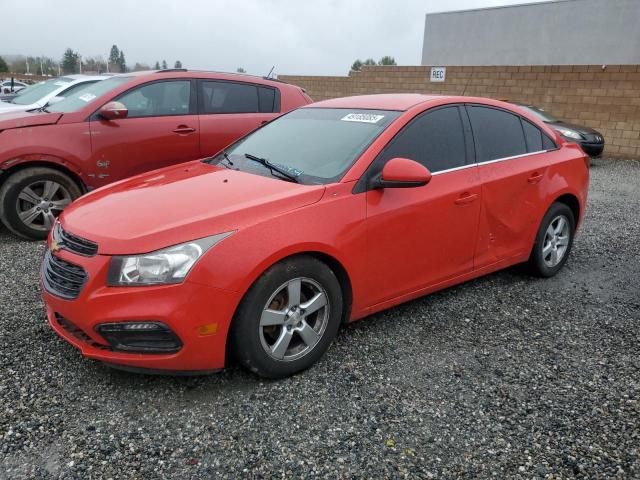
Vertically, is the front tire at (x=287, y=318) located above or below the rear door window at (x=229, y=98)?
below

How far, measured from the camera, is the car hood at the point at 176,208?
104 inches

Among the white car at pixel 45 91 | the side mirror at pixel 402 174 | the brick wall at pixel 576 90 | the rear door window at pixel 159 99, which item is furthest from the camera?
the brick wall at pixel 576 90

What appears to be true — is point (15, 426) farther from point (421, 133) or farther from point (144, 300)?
point (421, 133)

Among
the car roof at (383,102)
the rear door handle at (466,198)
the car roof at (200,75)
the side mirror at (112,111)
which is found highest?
the car roof at (200,75)

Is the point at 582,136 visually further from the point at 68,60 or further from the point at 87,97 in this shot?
the point at 68,60

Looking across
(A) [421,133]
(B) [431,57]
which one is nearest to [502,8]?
(B) [431,57]

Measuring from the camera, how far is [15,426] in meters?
2.54

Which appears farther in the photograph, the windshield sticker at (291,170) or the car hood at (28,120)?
the car hood at (28,120)

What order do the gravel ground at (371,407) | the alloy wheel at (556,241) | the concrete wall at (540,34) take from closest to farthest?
the gravel ground at (371,407) → the alloy wheel at (556,241) → the concrete wall at (540,34)

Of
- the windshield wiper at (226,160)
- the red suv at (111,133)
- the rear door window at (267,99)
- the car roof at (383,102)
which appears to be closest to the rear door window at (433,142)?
the car roof at (383,102)

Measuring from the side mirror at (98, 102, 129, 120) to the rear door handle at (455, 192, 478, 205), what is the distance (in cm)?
370

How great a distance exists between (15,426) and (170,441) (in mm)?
767

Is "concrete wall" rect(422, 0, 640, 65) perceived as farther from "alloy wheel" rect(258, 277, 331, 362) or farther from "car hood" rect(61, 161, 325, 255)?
"alloy wheel" rect(258, 277, 331, 362)

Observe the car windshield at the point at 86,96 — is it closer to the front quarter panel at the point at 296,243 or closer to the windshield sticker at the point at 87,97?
the windshield sticker at the point at 87,97
